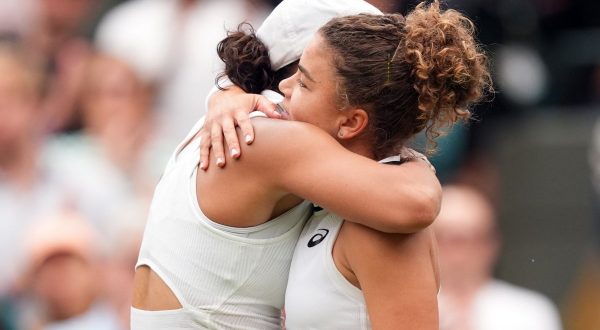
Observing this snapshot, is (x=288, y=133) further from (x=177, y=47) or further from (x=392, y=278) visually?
(x=177, y=47)

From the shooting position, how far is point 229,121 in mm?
2869

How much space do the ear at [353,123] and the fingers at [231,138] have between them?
0.23 meters

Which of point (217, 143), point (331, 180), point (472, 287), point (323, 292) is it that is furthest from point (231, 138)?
point (472, 287)

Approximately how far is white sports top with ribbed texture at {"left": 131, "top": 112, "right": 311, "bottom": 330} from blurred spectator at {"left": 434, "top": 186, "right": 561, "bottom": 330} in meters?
2.38

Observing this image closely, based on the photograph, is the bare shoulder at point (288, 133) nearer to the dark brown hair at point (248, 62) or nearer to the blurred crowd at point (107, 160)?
the dark brown hair at point (248, 62)

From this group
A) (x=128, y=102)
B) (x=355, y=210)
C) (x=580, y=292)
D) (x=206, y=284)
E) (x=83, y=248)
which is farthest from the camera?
(x=580, y=292)

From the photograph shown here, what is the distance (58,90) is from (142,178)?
2.36ft

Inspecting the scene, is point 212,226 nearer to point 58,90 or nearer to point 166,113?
point 166,113

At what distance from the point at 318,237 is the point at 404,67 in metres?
0.44

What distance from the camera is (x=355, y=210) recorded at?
2.68m

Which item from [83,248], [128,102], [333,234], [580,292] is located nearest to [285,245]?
[333,234]

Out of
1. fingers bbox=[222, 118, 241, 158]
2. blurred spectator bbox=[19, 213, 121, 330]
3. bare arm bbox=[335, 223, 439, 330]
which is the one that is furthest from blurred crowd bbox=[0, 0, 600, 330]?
bare arm bbox=[335, 223, 439, 330]

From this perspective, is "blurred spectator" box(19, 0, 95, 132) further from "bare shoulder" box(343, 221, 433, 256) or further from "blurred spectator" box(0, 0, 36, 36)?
"bare shoulder" box(343, 221, 433, 256)

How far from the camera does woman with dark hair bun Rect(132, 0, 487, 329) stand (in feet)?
8.88
